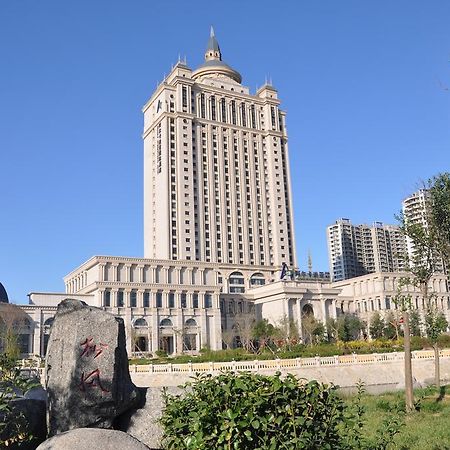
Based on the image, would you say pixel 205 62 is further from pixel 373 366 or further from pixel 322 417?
pixel 322 417

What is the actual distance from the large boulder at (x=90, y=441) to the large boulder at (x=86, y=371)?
7.85 feet

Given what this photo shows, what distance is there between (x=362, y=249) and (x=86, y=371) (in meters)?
149

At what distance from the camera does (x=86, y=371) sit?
9.40 metres

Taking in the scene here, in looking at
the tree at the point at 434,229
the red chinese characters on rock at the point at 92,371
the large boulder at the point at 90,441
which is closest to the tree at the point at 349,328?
the tree at the point at 434,229

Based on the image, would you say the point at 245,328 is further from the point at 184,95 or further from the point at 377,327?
the point at 184,95

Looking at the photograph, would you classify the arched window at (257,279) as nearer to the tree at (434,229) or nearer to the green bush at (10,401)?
the tree at (434,229)

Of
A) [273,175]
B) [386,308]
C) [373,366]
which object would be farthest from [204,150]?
[373,366]

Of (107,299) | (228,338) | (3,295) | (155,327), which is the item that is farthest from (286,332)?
(3,295)

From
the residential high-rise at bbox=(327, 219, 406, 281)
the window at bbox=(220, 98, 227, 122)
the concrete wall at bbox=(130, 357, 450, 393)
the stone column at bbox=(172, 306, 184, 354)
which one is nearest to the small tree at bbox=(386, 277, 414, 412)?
the concrete wall at bbox=(130, 357, 450, 393)

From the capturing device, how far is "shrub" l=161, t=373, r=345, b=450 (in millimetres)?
5348

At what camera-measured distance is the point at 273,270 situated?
303 ft

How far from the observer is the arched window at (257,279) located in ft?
295

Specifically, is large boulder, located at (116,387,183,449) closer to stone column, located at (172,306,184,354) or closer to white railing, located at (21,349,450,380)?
white railing, located at (21,349,450,380)

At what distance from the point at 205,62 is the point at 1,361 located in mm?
109929
